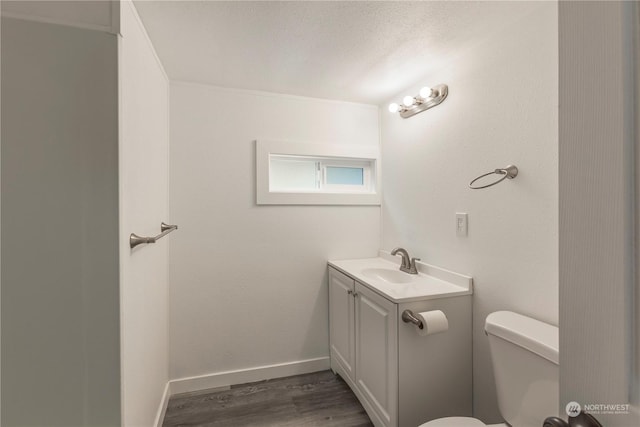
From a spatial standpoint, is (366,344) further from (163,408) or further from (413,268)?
(163,408)

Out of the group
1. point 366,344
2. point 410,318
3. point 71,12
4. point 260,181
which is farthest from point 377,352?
point 71,12

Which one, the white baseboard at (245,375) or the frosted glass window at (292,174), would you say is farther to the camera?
the frosted glass window at (292,174)

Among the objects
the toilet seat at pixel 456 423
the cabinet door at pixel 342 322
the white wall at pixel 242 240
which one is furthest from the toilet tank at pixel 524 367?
the white wall at pixel 242 240

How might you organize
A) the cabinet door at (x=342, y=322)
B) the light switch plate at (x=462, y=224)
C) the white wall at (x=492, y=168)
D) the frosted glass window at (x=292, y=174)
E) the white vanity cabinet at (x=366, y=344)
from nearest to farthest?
the white wall at (x=492, y=168) < the white vanity cabinet at (x=366, y=344) < the light switch plate at (x=462, y=224) < the cabinet door at (x=342, y=322) < the frosted glass window at (x=292, y=174)

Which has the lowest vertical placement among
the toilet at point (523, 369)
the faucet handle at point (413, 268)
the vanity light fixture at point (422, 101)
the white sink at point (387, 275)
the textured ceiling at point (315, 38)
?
the toilet at point (523, 369)

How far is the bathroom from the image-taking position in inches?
15.9

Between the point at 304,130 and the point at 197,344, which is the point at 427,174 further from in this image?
the point at 197,344

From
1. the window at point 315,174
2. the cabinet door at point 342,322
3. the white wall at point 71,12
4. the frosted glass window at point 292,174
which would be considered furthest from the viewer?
the frosted glass window at point 292,174

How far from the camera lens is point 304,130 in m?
2.13

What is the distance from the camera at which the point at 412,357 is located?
136cm

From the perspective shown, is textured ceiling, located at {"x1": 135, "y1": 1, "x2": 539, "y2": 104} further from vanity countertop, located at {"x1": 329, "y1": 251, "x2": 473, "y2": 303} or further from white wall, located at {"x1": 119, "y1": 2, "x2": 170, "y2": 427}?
vanity countertop, located at {"x1": 329, "y1": 251, "x2": 473, "y2": 303}

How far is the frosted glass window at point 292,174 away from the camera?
7.13 ft

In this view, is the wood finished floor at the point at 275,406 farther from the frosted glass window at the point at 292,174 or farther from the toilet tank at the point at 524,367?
the frosted glass window at the point at 292,174

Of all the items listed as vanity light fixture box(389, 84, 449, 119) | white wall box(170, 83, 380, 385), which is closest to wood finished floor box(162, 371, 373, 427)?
white wall box(170, 83, 380, 385)
